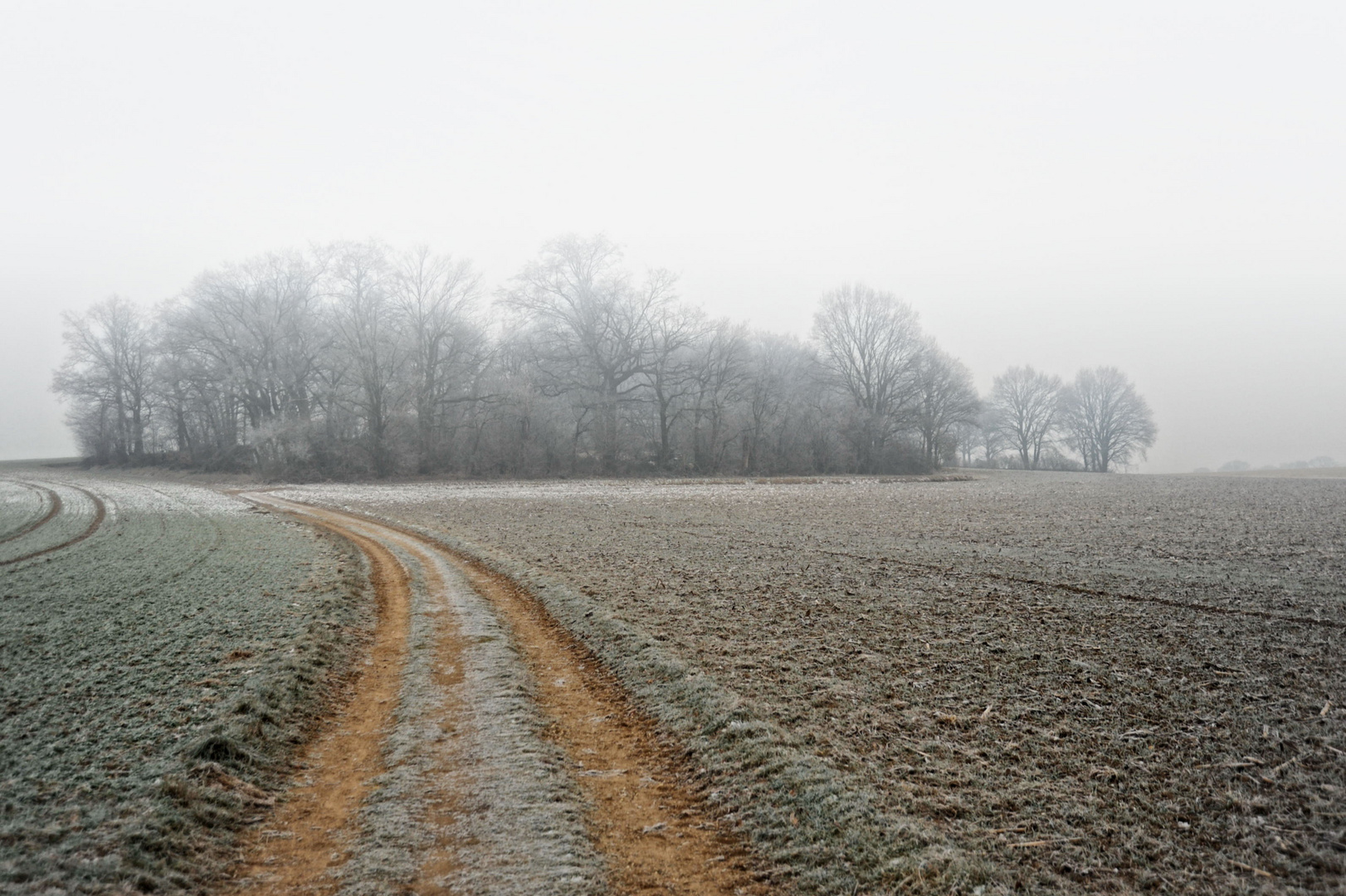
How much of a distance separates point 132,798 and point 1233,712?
26.7ft

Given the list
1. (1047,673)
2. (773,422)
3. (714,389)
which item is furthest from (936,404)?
(1047,673)

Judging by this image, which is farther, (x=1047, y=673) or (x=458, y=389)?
(x=458, y=389)

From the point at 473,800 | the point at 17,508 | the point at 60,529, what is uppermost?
the point at 17,508

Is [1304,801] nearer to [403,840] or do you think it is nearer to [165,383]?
[403,840]

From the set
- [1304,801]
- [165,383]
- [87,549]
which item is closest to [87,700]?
[1304,801]

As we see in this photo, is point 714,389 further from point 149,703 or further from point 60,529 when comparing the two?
point 149,703

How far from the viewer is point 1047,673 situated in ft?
21.3

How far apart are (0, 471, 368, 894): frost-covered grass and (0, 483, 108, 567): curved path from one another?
191cm

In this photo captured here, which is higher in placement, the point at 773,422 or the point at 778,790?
the point at 773,422

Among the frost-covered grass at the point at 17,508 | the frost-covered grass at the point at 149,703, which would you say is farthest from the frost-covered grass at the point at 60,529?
the frost-covered grass at the point at 149,703

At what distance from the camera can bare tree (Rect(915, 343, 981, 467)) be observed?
65438 mm

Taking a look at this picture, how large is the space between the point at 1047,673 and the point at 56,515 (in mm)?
30780

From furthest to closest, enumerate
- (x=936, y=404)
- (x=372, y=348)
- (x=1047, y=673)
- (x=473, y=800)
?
(x=936, y=404)
(x=372, y=348)
(x=1047, y=673)
(x=473, y=800)

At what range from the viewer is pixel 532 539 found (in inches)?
680
